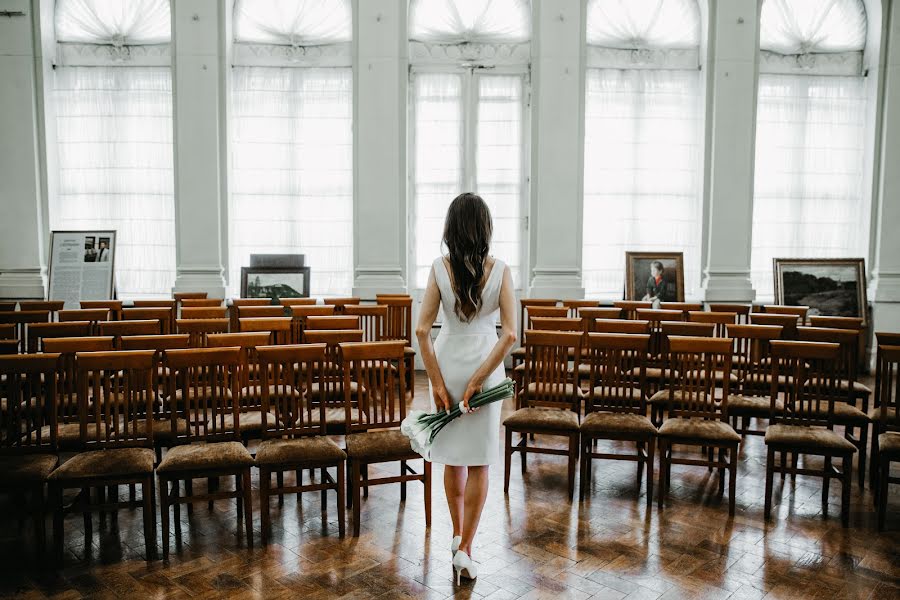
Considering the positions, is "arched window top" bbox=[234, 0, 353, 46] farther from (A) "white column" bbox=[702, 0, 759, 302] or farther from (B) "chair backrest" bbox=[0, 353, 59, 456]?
(B) "chair backrest" bbox=[0, 353, 59, 456]

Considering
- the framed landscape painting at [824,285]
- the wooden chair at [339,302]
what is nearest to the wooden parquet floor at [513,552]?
the wooden chair at [339,302]

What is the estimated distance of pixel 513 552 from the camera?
11.1 feet

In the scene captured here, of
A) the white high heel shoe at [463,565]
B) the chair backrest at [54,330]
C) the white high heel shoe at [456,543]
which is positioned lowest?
the white high heel shoe at [463,565]

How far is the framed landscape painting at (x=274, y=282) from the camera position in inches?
320

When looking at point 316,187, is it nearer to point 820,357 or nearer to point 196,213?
point 196,213

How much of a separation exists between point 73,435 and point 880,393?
5101 millimetres

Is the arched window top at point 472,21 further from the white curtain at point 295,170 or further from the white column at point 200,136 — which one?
the white column at point 200,136

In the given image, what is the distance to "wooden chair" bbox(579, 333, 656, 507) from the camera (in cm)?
403

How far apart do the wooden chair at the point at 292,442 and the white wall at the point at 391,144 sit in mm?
4795

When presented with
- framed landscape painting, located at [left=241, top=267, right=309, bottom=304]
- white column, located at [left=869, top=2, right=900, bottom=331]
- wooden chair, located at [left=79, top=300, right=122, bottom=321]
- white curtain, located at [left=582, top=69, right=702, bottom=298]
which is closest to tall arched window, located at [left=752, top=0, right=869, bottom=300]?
white column, located at [left=869, top=2, right=900, bottom=331]

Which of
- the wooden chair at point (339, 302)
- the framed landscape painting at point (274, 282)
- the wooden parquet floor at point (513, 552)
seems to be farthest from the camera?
the framed landscape painting at point (274, 282)

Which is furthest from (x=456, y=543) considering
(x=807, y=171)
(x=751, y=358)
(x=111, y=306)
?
(x=807, y=171)

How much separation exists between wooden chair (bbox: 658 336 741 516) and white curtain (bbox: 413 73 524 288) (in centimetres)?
483

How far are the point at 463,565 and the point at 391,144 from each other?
20.9 feet
